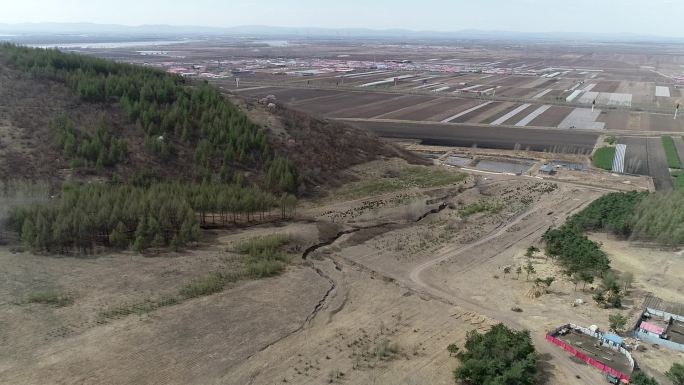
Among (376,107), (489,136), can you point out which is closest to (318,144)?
(489,136)

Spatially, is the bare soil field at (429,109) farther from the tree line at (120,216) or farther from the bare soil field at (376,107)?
the tree line at (120,216)

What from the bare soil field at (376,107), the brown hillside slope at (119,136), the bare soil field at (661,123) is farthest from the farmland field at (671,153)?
the bare soil field at (376,107)

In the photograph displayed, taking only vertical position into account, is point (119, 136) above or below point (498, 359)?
above

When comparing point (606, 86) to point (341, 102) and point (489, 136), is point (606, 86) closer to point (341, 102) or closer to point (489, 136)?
point (341, 102)

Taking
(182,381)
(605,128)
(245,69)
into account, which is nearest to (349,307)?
(182,381)

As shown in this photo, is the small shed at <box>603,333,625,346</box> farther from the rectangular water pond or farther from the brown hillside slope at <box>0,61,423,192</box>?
the rectangular water pond

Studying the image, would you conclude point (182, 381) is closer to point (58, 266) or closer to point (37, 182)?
point (58, 266)
